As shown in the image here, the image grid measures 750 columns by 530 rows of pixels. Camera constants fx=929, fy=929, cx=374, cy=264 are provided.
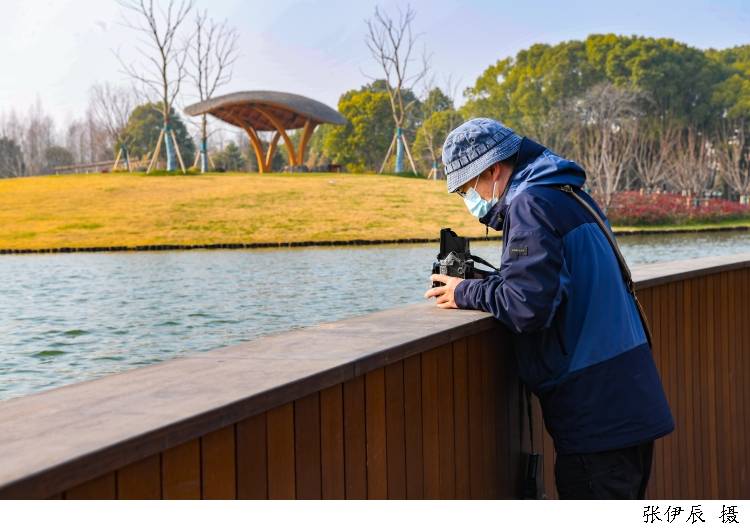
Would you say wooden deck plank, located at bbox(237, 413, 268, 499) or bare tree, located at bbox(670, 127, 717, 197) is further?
bare tree, located at bbox(670, 127, 717, 197)

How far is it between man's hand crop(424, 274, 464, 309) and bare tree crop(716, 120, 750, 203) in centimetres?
5019

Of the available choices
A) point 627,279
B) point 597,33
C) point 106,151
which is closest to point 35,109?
point 106,151

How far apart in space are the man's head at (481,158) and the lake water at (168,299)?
135 inches

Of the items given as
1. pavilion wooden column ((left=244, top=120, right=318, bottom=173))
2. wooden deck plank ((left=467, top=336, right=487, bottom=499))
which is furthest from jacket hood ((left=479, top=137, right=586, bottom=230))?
pavilion wooden column ((left=244, top=120, right=318, bottom=173))

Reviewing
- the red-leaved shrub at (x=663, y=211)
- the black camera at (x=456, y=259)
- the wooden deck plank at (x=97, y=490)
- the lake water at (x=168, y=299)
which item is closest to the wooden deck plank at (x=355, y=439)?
the wooden deck plank at (x=97, y=490)

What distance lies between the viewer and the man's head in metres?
2.65

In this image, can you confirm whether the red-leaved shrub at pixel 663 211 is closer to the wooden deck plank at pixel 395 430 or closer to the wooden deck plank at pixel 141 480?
the wooden deck plank at pixel 395 430

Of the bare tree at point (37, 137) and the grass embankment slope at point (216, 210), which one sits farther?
the bare tree at point (37, 137)

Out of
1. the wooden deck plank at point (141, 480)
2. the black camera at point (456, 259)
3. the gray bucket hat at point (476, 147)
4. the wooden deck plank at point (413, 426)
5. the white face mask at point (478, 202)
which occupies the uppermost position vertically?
the gray bucket hat at point (476, 147)

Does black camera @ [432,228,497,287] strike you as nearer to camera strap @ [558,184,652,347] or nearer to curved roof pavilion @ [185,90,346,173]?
camera strap @ [558,184,652,347]

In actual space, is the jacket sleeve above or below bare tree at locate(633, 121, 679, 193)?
below

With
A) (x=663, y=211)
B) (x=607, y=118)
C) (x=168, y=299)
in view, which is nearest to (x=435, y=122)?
(x=607, y=118)

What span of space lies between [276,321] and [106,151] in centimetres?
7641

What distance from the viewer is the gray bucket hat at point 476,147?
2650 mm
